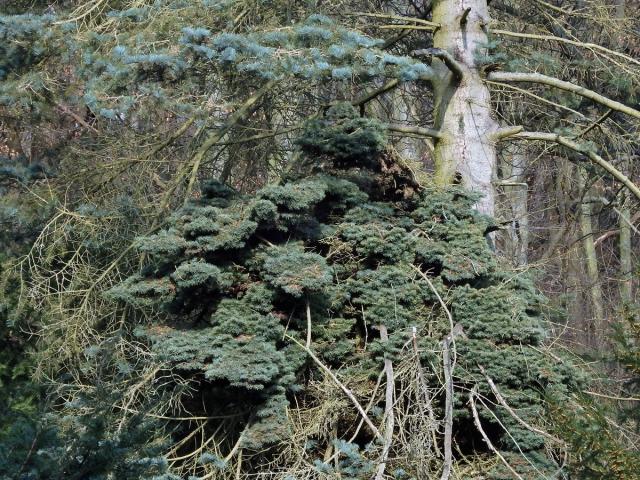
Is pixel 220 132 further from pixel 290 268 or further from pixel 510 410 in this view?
pixel 510 410

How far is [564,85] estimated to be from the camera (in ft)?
25.8

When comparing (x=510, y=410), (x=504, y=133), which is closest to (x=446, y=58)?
(x=504, y=133)

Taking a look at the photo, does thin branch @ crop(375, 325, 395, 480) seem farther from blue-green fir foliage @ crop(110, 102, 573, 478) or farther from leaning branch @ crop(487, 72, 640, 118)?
leaning branch @ crop(487, 72, 640, 118)

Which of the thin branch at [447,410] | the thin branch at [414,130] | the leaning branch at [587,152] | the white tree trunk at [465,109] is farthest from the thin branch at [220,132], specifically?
the thin branch at [447,410]

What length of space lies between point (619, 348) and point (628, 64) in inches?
176

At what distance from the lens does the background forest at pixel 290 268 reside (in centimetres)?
586

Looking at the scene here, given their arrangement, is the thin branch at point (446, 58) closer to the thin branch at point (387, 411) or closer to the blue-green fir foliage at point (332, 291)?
the blue-green fir foliage at point (332, 291)

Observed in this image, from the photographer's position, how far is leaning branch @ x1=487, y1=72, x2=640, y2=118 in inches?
302

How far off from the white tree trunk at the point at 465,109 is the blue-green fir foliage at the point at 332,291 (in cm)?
92

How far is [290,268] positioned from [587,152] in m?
2.97

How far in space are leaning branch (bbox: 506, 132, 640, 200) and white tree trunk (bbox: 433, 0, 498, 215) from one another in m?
0.32

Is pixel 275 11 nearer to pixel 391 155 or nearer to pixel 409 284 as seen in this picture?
pixel 391 155

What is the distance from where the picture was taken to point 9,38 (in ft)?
24.1

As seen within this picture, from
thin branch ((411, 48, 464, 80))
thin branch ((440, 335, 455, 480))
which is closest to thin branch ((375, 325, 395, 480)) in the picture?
thin branch ((440, 335, 455, 480))
